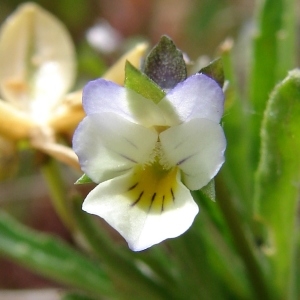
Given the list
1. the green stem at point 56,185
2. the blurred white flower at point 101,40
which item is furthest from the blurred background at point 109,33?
the green stem at point 56,185

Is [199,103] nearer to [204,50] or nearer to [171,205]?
[171,205]

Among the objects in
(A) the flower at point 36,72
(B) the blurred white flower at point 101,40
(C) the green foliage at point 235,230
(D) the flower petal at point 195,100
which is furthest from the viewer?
(B) the blurred white flower at point 101,40

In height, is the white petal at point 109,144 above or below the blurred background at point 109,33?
below

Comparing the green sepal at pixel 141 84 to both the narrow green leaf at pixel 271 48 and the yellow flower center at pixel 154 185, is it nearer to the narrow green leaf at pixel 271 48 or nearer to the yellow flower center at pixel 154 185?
the yellow flower center at pixel 154 185

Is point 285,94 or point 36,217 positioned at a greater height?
point 36,217

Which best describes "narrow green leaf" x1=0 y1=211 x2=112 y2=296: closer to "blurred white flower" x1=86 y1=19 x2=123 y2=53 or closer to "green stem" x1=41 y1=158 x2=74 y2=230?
"green stem" x1=41 y1=158 x2=74 y2=230

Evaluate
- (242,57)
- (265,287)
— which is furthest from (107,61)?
(265,287)

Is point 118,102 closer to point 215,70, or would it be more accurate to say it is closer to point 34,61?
point 215,70
